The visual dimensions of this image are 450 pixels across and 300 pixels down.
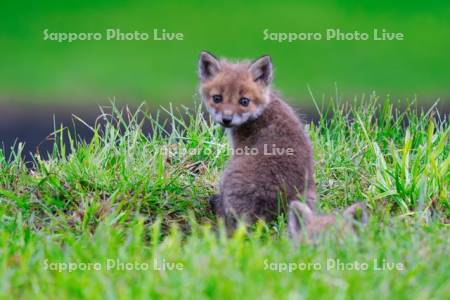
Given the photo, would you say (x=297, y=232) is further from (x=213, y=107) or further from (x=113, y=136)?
(x=113, y=136)

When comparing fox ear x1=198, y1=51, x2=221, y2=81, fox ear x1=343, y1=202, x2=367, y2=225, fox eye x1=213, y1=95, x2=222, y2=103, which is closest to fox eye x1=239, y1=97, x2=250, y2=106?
fox eye x1=213, y1=95, x2=222, y2=103

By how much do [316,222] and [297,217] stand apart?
0.16 meters

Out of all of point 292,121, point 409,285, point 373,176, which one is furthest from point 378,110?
point 409,285

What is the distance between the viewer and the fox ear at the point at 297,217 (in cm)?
681

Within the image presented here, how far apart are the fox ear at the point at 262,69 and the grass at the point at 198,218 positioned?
4.24 ft

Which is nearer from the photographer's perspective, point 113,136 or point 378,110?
point 113,136

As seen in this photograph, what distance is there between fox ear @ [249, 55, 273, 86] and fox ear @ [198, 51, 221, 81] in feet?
1.22

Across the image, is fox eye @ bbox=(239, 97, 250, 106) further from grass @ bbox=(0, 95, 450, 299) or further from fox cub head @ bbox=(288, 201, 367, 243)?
fox cub head @ bbox=(288, 201, 367, 243)

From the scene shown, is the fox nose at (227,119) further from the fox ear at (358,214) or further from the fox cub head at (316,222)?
the fox ear at (358,214)

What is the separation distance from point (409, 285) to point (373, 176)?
3391 millimetres

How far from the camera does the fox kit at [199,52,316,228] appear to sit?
7.58 meters

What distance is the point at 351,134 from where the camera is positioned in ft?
32.6

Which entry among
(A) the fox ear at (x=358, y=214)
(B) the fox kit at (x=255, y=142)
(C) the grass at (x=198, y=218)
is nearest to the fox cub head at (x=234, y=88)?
(B) the fox kit at (x=255, y=142)

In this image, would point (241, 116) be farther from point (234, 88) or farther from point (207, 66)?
point (207, 66)
